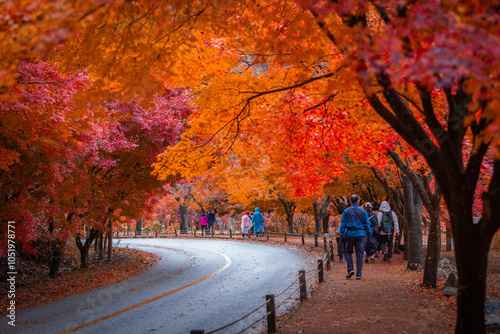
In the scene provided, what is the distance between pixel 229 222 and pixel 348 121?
1780 inches

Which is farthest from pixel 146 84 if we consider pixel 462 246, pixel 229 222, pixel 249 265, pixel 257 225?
pixel 229 222

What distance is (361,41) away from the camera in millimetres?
4055

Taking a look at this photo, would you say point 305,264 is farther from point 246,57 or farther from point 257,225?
point 257,225

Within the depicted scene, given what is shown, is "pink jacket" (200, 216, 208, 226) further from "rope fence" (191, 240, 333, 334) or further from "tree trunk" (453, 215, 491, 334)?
"tree trunk" (453, 215, 491, 334)

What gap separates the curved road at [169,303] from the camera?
680 cm

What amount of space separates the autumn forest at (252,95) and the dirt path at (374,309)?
1085mm

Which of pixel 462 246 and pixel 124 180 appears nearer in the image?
pixel 462 246

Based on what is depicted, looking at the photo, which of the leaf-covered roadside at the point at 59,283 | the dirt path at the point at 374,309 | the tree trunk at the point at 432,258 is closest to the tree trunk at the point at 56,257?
the leaf-covered roadside at the point at 59,283

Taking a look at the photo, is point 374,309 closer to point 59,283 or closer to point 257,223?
point 59,283

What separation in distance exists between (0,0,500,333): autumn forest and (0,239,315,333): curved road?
2.49m

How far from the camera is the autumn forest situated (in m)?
3.27

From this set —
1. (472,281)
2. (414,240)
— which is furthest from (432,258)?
(472,281)

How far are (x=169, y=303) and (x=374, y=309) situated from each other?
4.55 meters

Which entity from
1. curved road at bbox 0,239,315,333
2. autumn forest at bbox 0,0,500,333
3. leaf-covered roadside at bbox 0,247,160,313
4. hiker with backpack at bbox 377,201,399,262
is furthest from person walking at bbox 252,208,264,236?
autumn forest at bbox 0,0,500,333
